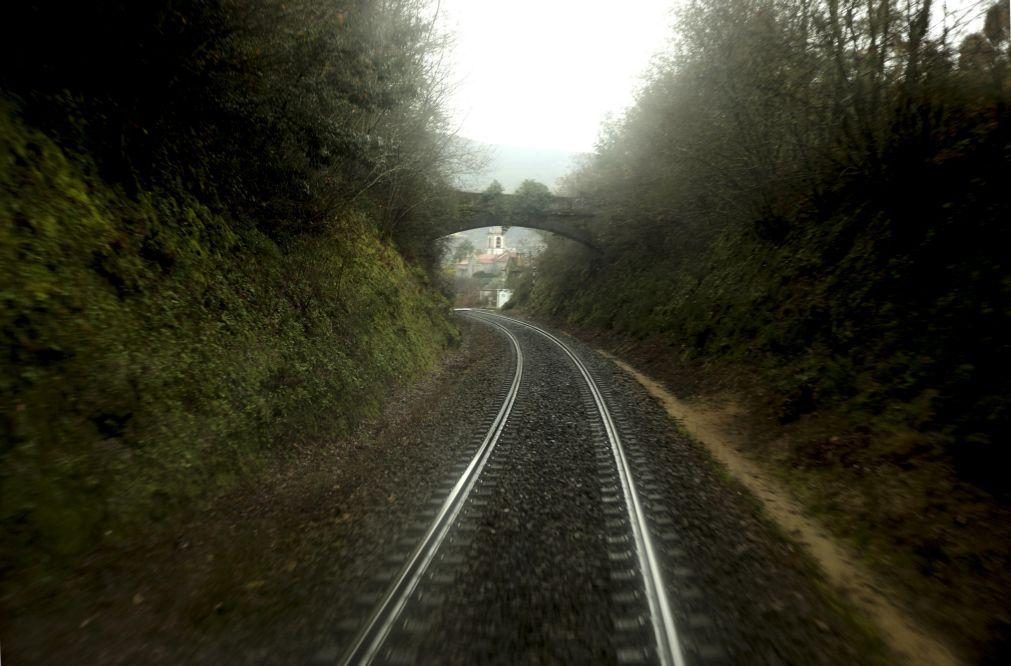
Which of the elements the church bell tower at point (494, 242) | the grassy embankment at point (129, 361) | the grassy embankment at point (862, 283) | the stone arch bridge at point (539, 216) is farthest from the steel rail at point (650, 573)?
the church bell tower at point (494, 242)

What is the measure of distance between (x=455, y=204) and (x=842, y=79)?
657 inches

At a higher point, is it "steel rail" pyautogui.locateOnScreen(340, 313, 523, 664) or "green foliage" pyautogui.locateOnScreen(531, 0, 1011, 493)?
"green foliage" pyautogui.locateOnScreen(531, 0, 1011, 493)

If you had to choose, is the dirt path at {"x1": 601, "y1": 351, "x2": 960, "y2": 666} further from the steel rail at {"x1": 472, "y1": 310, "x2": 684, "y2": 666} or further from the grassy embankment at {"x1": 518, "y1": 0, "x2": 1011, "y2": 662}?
the steel rail at {"x1": 472, "y1": 310, "x2": 684, "y2": 666}

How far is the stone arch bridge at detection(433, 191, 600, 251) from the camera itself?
27812mm

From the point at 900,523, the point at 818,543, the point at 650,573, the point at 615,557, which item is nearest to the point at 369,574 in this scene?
the point at 615,557

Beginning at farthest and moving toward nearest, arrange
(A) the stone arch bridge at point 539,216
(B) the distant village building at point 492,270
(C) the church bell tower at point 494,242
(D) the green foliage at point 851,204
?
(C) the church bell tower at point 494,242, (B) the distant village building at point 492,270, (A) the stone arch bridge at point 539,216, (D) the green foliage at point 851,204

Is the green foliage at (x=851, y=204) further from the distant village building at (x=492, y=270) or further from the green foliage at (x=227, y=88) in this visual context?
the distant village building at (x=492, y=270)

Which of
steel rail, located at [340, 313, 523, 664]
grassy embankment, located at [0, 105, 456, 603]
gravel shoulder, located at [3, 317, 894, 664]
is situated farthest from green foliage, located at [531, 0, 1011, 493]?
grassy embankment, located at [0, 105, 456, 603]

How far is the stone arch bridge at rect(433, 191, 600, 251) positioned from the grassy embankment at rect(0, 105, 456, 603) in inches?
761

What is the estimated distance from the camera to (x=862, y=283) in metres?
9.24

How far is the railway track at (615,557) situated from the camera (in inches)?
137

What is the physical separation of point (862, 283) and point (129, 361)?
1187 cm

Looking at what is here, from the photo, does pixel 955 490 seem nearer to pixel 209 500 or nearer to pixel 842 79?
pixel 842 79

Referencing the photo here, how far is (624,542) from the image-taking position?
4.98 metres
